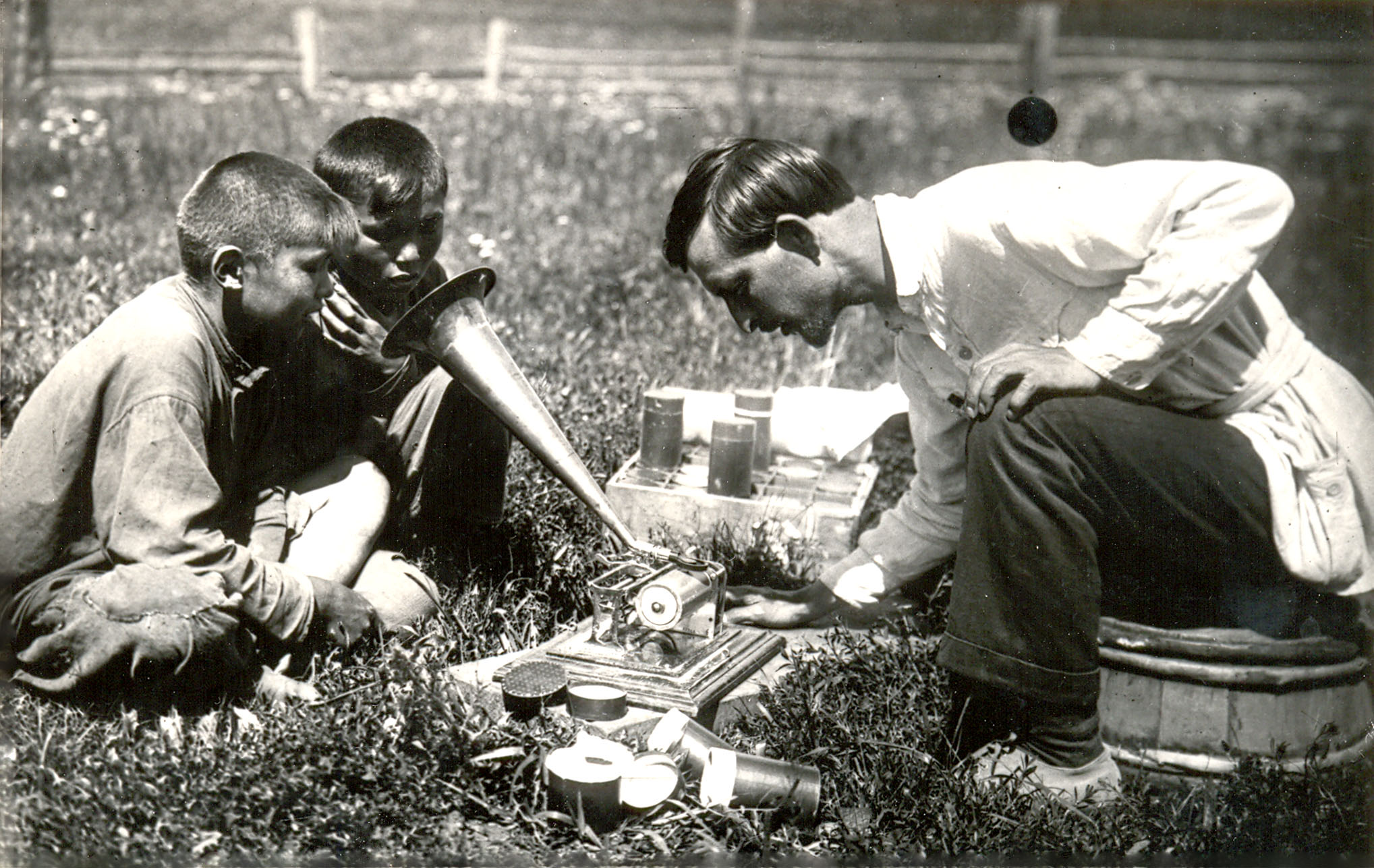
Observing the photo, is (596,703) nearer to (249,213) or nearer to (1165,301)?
(249,213)

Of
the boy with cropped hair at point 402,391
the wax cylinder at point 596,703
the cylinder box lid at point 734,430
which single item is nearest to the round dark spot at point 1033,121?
the cylinder box lid at point 734,430

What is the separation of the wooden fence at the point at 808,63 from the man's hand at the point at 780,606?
31.0 feet

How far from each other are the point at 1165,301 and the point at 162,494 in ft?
8.19

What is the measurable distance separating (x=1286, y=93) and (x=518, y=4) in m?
10.6

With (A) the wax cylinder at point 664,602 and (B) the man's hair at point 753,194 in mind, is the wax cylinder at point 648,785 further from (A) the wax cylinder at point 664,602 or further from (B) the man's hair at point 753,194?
(B) the man's hair at point 753,194

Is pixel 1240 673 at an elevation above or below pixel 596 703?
above

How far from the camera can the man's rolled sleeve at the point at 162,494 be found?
289 cm

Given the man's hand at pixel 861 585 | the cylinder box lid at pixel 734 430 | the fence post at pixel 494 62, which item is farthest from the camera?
the fence post at pixel 494 62

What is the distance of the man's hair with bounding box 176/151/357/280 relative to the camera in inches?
126

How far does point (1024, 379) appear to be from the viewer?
301 cm

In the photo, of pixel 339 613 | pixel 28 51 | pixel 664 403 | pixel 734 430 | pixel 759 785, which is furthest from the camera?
pixel 28 51

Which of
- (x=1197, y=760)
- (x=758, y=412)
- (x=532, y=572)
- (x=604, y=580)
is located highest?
(x=758, y=412)

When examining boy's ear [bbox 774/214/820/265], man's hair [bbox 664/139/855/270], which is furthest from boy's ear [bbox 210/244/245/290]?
boy's ear [bbox 774/214/820/265]

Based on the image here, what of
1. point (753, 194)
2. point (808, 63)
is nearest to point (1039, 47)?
point (808, 63)
